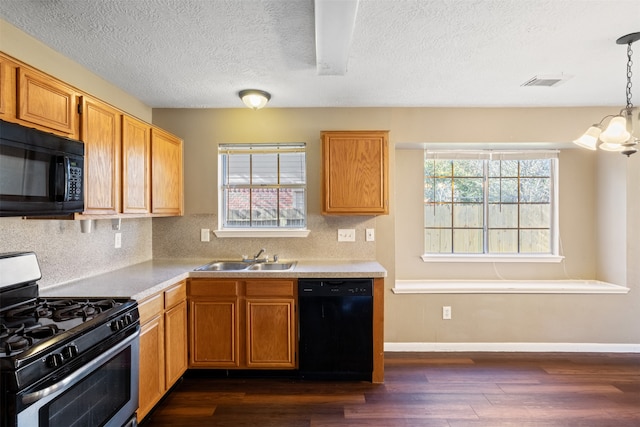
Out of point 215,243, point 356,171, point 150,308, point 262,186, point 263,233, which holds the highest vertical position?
point 356,171

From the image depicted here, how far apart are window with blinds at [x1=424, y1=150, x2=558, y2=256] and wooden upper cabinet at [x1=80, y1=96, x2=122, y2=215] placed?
293 centimetres

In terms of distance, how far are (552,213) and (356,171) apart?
236 cm

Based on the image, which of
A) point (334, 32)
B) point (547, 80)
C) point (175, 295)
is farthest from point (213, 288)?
point (547, 80)

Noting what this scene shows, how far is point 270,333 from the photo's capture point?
2713 millimetres

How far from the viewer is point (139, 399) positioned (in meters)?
2.03

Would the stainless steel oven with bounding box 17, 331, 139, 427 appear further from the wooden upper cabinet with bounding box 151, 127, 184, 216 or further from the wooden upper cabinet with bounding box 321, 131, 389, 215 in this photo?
the wooden upper cabinet with bounding box 321, 131, 389, 215

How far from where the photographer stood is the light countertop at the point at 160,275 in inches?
81.6

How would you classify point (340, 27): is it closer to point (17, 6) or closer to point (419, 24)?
point (419, 24)

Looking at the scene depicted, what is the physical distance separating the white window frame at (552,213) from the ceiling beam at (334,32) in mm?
1786

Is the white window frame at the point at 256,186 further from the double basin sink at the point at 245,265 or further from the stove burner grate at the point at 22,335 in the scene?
the stove burner grate at the point at 22,335

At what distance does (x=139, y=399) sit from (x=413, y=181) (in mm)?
3055

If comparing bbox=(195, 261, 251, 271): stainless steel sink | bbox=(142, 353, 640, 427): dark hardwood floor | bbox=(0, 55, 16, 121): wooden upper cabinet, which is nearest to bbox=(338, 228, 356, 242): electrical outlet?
bbox=(195, 261, 251, 271): stainless steel sink

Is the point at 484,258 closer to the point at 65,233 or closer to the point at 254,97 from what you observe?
the point at 254,97

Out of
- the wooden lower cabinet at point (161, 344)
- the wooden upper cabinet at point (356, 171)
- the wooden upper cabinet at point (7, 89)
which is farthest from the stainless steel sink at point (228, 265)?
the wooden upper cabinet at point (7, 89)
